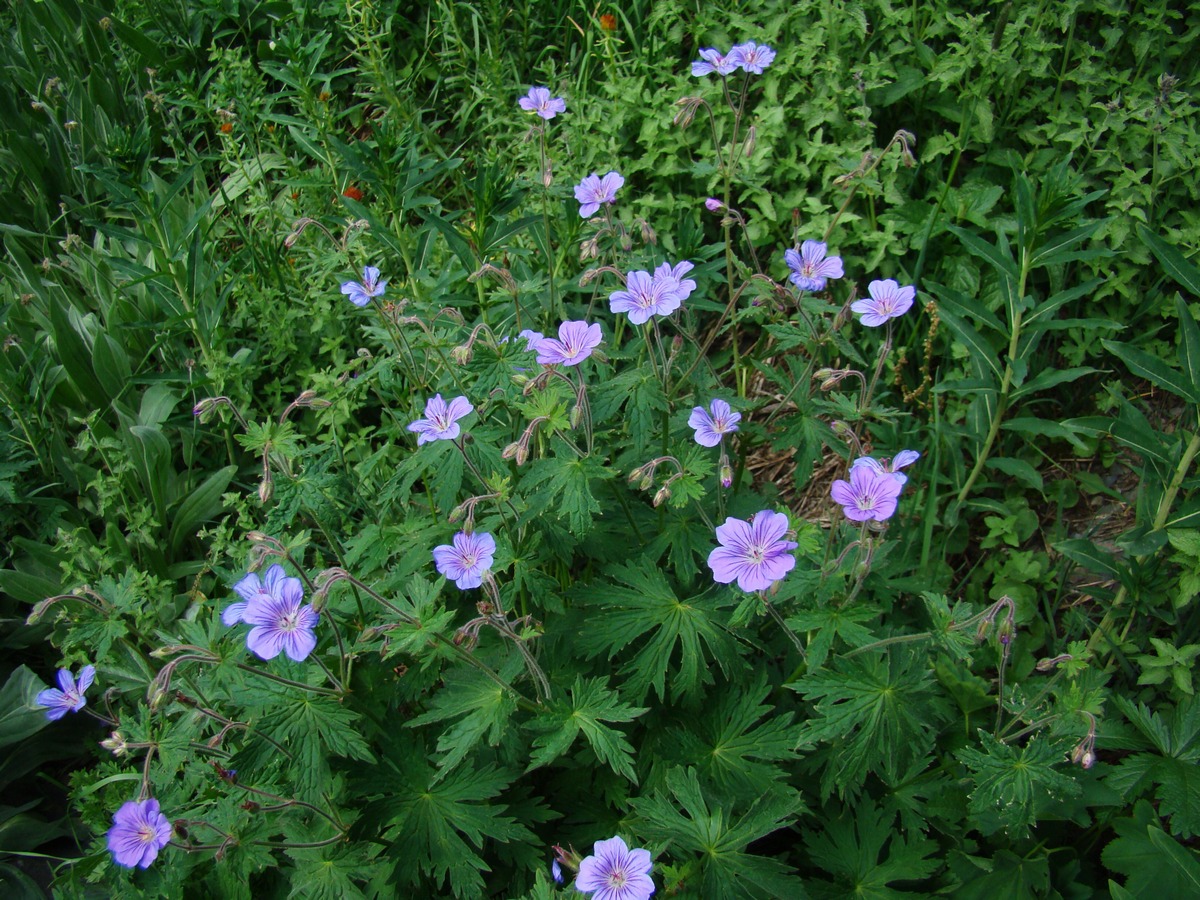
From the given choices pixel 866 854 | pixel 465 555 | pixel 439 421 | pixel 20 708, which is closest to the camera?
pixel 465 555

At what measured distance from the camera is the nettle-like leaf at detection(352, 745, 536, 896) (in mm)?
1798

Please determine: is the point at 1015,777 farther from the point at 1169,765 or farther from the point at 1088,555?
the point at 1088,555

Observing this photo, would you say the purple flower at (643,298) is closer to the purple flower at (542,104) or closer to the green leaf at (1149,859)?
the purple flower at (542,104)

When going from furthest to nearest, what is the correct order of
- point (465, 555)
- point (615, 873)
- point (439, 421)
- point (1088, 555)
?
point (1088, 555)
point (439, 421)
point (465, 555)
point (615, 873)

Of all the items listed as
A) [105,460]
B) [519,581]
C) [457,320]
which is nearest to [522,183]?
[457,320]

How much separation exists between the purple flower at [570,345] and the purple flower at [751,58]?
975 millimetres

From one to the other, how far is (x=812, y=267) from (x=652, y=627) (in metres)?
0.94

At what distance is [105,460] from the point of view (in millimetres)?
2955

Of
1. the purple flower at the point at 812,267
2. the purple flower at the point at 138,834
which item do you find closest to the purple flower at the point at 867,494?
the purple flower at the point at 812,267

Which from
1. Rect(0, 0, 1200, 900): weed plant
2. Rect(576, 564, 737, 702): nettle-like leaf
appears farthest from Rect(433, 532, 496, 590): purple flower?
Rect(576, 564, 737, 702): nettle-like leaf

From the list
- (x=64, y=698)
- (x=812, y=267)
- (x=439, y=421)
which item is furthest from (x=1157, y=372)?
→ (x=64, y=698)

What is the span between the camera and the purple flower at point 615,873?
1.44 metres

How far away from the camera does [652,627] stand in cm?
199

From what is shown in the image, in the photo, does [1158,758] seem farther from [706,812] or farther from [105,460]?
[105,460]
